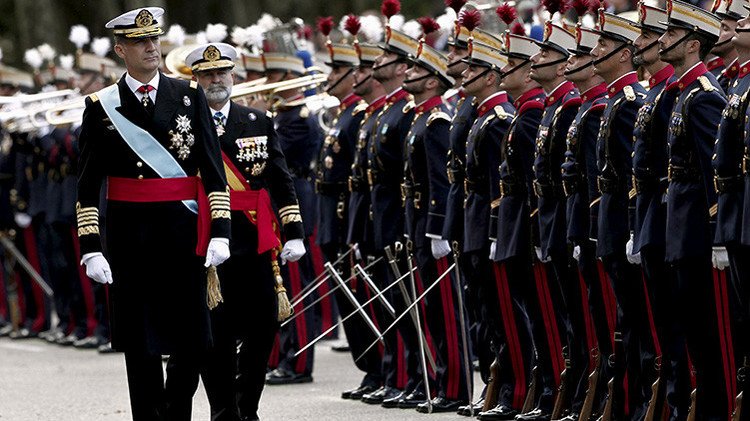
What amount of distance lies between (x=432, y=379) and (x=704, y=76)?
3.42 metres

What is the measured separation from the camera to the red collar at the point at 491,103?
1090cm

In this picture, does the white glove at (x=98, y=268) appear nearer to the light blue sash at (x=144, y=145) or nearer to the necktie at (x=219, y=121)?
the light blue sash at (x=144, y=145)

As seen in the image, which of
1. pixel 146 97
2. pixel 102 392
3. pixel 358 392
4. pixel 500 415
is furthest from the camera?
pixel 102 392

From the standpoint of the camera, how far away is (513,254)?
408 inches

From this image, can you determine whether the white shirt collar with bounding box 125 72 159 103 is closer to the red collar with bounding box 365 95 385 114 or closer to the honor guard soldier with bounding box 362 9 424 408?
the honor guard soldier with bounding box 362 9 424 408

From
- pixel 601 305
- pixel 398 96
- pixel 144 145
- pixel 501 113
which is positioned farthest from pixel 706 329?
pixel 398 96

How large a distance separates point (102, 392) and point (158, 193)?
4.60 metres

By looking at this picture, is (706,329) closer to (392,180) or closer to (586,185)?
(586,185)

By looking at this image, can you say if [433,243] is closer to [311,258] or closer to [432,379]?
[432,379]

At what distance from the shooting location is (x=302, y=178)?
14266 mm

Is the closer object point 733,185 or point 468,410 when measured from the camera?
point 733,185

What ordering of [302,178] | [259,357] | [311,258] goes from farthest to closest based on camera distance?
[311,258], [302,178], [259,357]

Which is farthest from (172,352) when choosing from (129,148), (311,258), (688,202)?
(311,258)

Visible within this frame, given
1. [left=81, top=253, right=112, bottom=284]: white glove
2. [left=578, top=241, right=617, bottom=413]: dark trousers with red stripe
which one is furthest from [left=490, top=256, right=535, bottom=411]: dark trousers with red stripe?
[left=81, top=253, right=112, bottom=284]: white glove
